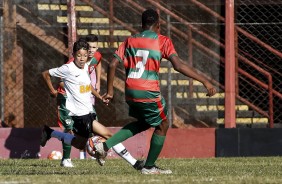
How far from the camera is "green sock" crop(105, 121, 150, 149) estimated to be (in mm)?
11113

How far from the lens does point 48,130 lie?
14.0 m

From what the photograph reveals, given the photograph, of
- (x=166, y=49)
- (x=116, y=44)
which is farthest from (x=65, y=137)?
(x=116, y=44)

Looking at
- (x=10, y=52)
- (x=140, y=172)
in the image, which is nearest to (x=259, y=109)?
(x=10, y=52)

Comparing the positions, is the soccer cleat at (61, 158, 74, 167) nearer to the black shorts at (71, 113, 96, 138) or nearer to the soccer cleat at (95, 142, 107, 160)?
the black shorts at (71, 113, 96, 138)

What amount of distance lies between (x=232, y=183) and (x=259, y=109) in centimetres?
908

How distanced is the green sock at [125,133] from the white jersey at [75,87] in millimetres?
2376

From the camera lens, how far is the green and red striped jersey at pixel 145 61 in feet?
36.4

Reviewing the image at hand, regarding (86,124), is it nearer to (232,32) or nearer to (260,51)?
(232,32)

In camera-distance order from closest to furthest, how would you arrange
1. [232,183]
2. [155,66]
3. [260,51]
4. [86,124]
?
[232,183] → [155,66] → [86,124] → [260,51]

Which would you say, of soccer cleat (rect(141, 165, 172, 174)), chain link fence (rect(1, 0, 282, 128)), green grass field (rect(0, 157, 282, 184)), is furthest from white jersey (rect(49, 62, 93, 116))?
chain link fence (rect(1, 0, 282, 128))

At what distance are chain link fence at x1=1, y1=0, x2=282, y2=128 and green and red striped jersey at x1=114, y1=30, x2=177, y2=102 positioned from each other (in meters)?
6.30

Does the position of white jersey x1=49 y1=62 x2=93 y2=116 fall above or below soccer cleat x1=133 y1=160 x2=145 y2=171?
above

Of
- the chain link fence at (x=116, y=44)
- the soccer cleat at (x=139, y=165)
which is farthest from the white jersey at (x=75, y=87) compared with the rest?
the chain link fence at (x=116, y=44)

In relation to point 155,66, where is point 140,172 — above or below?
below
